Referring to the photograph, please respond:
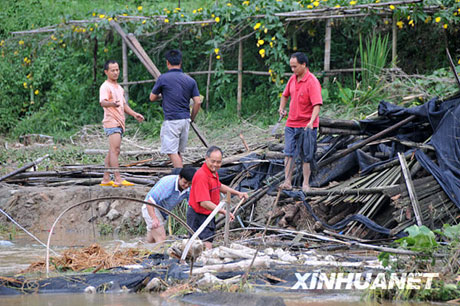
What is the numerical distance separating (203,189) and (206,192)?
45mm

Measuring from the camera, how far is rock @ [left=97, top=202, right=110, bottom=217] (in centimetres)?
951

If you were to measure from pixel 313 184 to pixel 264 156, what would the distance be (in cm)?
97

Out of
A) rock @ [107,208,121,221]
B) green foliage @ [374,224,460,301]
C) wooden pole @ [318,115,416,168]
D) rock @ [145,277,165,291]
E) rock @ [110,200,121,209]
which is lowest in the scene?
rock @ [107,208,121,221]

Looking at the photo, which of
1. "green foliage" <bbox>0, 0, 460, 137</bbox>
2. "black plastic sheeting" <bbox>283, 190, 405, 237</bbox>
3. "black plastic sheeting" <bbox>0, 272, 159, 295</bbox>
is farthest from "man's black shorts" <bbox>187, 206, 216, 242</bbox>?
"green foliage" <bbox>0, 0, 460, 137</bbox>

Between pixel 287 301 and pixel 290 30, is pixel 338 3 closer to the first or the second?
pixel 290 30

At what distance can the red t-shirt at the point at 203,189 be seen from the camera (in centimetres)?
690

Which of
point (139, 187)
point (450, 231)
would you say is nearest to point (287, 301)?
point (450, 231)

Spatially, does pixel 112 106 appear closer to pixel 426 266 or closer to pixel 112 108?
pixel 112 108

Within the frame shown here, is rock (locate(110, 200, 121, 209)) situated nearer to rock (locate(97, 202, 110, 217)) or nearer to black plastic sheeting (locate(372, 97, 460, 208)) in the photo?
rock (locate(97, 202, 110, 217))

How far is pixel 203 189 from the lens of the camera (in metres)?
6.89

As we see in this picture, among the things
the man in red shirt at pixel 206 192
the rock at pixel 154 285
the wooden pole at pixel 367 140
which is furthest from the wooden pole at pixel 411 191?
the rock at pixel 154 285

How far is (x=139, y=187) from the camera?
30.6 feet

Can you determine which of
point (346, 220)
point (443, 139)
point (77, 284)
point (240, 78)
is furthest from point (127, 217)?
point (240, 78)

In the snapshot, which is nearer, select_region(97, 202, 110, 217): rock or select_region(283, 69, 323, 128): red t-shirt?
select_region(283, 69, 323, 128): red t-shirt
